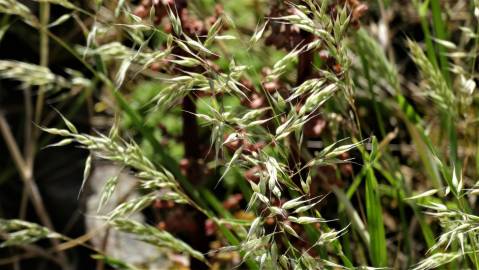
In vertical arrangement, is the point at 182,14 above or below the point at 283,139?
above

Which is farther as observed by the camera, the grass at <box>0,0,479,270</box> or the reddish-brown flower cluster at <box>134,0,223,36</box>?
the reddish-brown flower cluster at <box>134,0,223,36</box>

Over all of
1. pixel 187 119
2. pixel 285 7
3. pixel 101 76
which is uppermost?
pixel 285 7

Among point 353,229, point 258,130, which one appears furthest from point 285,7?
point 353,229

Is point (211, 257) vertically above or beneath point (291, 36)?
beneath

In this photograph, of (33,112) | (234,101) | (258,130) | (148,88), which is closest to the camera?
(258,130)

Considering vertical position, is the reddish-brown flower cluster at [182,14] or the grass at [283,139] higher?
the reddish-brown flower cluster at [182,14]

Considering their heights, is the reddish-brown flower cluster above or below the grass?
above

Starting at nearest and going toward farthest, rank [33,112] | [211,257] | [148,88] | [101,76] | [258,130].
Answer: [258,130]
[101,76]
[211,257]
[148,88]
[33,112]

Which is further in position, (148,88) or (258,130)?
(148,88)

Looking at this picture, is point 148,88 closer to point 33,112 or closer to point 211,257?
point 33,112

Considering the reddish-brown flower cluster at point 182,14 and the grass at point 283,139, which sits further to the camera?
the reddish-brown flower cluster at point 182,14
